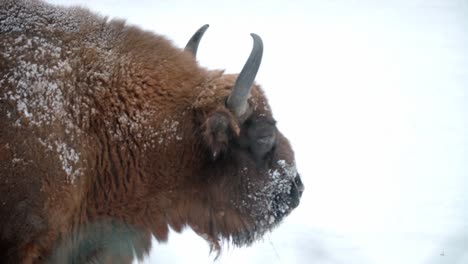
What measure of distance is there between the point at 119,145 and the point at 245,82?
91 centimetres

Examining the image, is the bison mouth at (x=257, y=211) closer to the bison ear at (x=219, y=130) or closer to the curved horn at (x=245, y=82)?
the bison ear at (x=219, y=130)

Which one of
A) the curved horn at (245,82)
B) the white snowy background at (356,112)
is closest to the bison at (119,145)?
the curved horn at (245,82)

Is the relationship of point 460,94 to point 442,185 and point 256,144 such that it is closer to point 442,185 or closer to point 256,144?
point 442,185

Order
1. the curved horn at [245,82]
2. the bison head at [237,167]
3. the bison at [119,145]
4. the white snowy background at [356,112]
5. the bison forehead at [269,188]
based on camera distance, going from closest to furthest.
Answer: the bison at [119,145] < the curved horn at [245,82] < the bison head at [237,167] < the bison forehead at [269,188] < the white snowy background at [356,112]

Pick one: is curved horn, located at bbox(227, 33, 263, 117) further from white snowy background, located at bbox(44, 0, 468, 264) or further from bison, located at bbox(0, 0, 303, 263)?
white snowy background, located at bbox(44, 0, 468, 264)

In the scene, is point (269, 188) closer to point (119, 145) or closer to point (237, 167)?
point (237, 167)

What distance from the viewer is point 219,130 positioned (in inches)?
148

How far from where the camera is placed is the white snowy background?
586 centimetres

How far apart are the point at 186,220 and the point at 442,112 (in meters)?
8.05

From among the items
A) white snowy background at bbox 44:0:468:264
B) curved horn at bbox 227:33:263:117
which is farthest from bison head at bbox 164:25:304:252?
white snowy background at bbox 44:0:468:264

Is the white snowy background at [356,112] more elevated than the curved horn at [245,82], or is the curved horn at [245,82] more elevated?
the white snowy background at [356,112]

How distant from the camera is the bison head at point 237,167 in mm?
3789

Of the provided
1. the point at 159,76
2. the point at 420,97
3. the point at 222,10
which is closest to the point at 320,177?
the point at 159,76

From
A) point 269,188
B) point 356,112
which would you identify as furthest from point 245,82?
point 356,112
